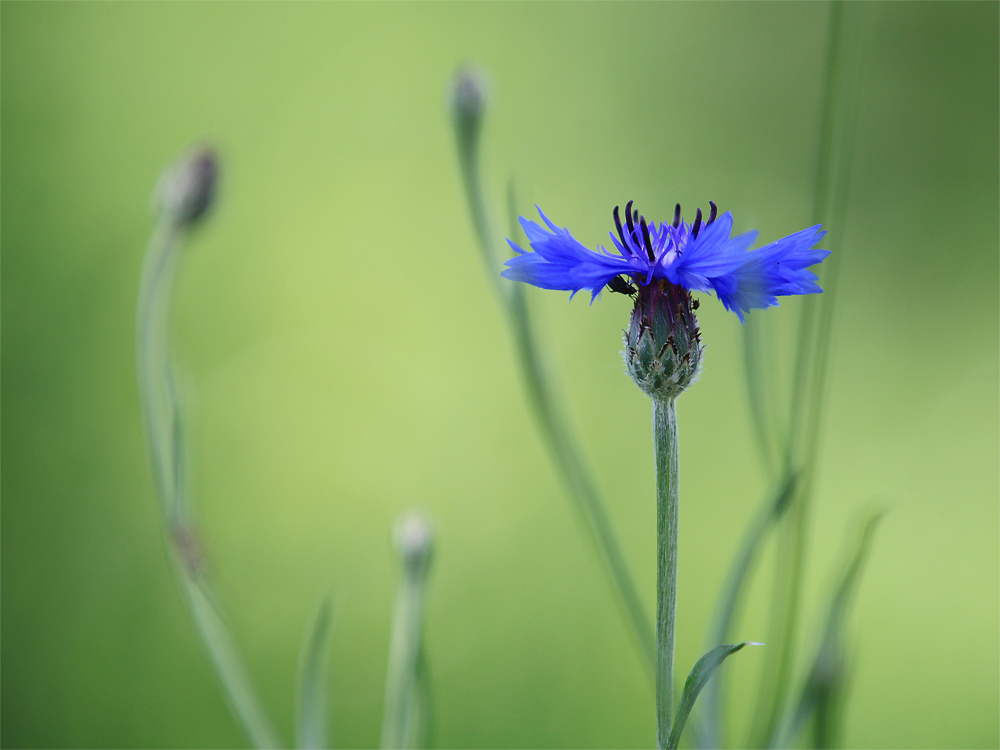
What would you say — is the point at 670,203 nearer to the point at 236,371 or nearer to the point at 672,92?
the point at 672,92

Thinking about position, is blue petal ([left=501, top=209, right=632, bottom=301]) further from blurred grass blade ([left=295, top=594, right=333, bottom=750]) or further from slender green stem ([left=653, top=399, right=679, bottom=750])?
blurred grass blade ([left=295, top=594, right=333, bottom=750])

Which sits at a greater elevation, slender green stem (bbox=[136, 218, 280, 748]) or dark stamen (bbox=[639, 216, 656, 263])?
dark stamen (bbox=[639, 216, 656, 263])

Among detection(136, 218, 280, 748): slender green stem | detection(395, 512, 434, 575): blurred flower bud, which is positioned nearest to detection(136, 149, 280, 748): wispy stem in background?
detection(136, 218, 280, 748): slender green stem

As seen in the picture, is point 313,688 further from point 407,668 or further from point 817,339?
point 817,339

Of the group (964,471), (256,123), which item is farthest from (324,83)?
(964,471)

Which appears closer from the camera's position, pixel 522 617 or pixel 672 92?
pixel 522 617

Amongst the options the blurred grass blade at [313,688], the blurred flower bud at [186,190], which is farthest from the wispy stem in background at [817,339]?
the blurred flower bud at [186,190]

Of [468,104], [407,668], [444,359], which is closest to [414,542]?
[407,668]
